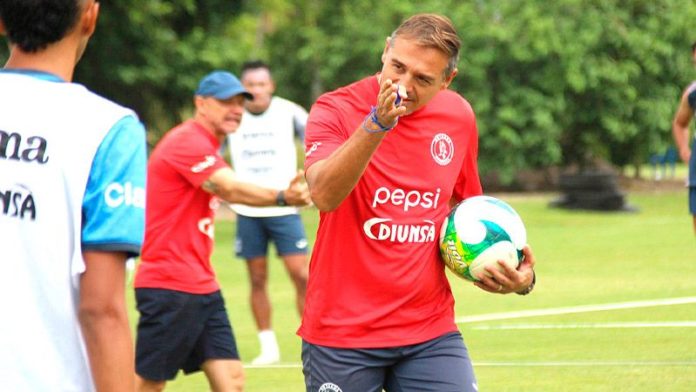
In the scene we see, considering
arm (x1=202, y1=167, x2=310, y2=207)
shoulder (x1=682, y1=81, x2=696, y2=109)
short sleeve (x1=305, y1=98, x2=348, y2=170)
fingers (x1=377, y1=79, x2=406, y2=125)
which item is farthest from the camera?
shoulder (x1=682, y1=81, x2=696, y2=109)

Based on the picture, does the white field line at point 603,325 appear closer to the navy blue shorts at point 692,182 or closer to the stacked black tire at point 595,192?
the navy blue shorts at point 692,182

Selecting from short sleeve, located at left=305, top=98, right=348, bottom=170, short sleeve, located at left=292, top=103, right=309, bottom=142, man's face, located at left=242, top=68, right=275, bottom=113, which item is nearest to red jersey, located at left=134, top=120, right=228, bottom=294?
short sleeve, located at left=305, top=98, right=348, bottom=170

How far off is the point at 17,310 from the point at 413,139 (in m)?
2.32

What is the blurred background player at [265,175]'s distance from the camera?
40.1 feet

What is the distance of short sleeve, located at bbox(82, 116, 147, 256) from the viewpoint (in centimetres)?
336

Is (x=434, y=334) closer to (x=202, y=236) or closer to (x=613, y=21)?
(x=202, y=236)

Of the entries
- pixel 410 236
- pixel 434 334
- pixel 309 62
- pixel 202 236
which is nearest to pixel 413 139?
pixel 410 236

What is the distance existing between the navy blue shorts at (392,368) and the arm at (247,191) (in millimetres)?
2829

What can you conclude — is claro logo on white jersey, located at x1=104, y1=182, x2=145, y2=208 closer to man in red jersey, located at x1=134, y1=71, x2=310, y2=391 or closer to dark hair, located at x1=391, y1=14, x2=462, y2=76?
dark hair, located at x1=391, y1=14, x2=462, y2=76

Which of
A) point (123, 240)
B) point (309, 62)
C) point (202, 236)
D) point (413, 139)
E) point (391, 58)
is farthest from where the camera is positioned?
point (309, 62)

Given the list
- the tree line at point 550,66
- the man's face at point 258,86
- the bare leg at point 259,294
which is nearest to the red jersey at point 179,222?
the bare leg at point 259,294

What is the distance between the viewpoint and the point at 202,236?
8102mm

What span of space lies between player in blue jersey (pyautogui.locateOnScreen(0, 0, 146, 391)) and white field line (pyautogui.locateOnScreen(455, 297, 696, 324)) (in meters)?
9.80

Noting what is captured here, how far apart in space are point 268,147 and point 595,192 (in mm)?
18166
